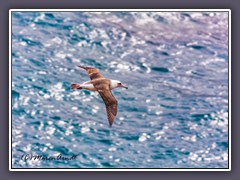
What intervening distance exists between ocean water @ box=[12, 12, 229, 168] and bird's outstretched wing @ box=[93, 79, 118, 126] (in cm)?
5

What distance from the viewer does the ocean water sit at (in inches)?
238

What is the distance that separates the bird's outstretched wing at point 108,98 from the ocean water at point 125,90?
49mm

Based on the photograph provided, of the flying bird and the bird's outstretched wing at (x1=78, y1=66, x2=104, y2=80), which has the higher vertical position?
the bird's outstretched wing at (x1=78, y1=66, x2=104, y2=80)

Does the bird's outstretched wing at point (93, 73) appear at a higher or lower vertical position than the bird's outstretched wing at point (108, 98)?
higher

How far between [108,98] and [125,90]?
184 mm

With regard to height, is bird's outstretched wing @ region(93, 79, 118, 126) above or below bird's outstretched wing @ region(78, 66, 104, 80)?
below

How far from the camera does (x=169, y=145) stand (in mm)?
6078

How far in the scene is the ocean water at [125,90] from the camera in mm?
6035

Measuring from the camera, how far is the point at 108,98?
6.01 meters

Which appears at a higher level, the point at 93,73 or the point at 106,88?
the point at 93,73

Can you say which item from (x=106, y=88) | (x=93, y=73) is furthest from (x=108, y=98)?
(x=93, y=73)

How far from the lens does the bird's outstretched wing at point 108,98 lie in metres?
6.00

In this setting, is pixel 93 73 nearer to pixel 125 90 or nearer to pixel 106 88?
pixel 106 88
